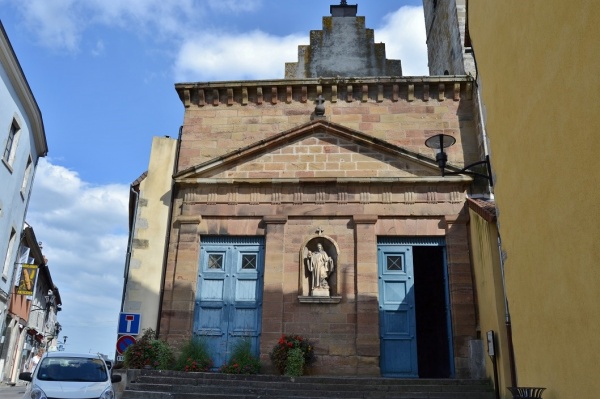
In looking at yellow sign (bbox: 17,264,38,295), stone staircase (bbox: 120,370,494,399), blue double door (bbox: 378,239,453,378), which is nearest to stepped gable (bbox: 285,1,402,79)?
blue double door (bbox: 378,239,453,378)

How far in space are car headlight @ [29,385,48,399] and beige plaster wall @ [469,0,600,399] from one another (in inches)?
268

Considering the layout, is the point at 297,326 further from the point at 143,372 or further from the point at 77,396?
the point at 77,396

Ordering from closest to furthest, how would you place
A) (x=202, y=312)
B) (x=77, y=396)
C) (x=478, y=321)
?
(x=77, y=396) < (x=478, y=321) < (x=202, y=312)

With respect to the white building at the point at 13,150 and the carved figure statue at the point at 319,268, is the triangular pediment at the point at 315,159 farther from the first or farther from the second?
the white building at the point at 13,150

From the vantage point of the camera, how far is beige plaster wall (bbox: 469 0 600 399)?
448 cm

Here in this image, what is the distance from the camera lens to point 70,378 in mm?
8930

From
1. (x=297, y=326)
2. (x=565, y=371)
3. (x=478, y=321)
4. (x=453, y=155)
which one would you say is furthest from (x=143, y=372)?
(x=453, y=155)

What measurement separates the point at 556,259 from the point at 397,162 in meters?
7.40

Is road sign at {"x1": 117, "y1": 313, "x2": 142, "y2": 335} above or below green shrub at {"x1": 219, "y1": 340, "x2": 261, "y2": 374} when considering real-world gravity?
above

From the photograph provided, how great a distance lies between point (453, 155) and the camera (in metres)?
12.7

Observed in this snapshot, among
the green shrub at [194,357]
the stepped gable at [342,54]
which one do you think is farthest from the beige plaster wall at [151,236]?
the stepped gable at [342,54]

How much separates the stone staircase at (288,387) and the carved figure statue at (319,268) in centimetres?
246

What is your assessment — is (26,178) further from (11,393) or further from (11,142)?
(11,393)

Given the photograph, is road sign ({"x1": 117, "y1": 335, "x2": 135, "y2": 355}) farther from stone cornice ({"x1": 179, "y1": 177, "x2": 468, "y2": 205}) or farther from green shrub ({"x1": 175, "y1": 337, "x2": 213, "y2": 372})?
stone cornice ({"x1": 179, "y1": 177, "x2": 468, "y2": 205})
